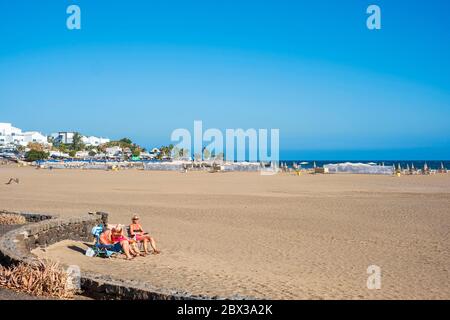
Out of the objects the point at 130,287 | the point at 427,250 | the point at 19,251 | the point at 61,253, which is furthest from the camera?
the point at 427,250

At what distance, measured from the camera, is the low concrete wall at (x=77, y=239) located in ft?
17.2

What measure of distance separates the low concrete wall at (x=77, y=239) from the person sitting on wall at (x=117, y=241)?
4.48ft

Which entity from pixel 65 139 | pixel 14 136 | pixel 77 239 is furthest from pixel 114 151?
pixel 77 239

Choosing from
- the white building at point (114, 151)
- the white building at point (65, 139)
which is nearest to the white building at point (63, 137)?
the white building at point (65, 139)

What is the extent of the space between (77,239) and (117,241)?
2175mm

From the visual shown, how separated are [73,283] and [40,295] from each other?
0.38 meters

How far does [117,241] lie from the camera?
8586mm

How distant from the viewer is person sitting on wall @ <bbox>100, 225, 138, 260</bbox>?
8.38 m

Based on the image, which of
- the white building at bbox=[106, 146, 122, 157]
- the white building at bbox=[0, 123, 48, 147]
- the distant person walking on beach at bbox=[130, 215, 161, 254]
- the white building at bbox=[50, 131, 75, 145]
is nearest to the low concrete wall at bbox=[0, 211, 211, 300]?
the distant person walking on beach at bbox=[130, 215, 161, 254]

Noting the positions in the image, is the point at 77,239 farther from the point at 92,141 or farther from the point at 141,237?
the point at 92,141

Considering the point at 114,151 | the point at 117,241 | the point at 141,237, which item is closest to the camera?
the point at 117,241
